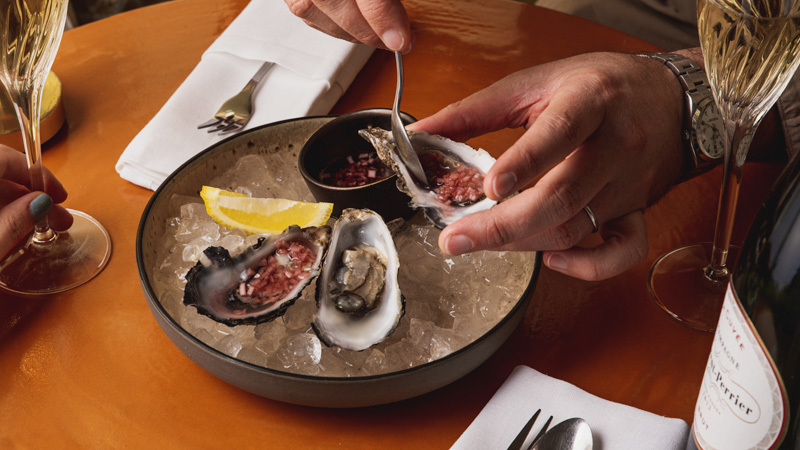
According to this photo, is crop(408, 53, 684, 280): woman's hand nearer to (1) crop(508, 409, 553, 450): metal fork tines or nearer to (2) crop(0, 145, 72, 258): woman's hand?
(1) crop(508, 409, 553, 450): metal fork tines

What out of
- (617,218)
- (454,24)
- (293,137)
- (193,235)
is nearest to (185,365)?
(193,235)

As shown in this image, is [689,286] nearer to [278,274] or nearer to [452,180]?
[452,180]

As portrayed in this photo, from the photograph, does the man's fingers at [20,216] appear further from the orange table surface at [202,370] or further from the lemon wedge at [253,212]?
the lemon wedge at [253,212]

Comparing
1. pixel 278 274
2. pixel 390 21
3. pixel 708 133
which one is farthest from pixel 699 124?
pixel 278 274

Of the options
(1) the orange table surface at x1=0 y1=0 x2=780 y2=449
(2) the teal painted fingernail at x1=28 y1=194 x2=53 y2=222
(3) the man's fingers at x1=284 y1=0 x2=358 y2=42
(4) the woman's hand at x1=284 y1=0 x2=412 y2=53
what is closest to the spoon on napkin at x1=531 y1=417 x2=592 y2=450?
(1) the orange table surface at x1=0 y1=0 x2=780 y2=449

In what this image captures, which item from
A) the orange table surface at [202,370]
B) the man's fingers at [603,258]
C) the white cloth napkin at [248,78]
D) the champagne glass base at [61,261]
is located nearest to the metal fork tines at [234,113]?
the white cloth napkin at [248,78]

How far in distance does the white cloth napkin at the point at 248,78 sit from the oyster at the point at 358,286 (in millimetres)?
435

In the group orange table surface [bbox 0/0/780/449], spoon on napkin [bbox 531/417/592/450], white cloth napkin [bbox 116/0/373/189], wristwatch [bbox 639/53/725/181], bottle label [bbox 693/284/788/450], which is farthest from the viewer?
white cloth napkin [bbox 116/0/373/189]

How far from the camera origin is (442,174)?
104 centimetres

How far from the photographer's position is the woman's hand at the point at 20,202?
40.1 inches

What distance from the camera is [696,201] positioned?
118cm

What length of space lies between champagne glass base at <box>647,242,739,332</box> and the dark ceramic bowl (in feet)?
1.18

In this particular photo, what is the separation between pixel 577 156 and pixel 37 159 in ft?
2.45

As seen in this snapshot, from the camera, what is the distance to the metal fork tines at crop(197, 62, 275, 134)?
1346 mm
